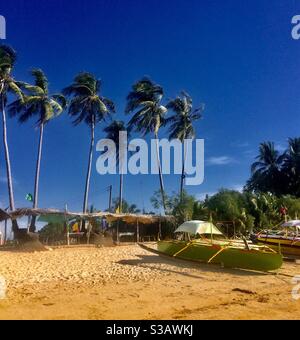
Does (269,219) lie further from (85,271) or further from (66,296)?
(66,296)

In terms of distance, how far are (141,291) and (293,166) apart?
106 feet

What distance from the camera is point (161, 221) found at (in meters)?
25.0

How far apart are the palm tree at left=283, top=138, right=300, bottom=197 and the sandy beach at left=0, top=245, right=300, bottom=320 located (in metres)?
25.2

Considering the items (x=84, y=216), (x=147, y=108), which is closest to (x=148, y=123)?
(x=147, y=108)

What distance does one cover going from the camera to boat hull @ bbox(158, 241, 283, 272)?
11402mm

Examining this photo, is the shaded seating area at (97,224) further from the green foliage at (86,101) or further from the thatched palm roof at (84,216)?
the green foliage at (86,101)

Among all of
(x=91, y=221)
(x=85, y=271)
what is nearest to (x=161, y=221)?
(x=91, y=221)

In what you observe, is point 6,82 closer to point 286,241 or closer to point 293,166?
point 286,241

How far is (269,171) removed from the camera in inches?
1519

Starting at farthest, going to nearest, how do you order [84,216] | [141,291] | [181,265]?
[84,216]
[181,265]
[141,291]

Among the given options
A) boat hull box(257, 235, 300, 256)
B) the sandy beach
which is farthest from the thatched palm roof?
boat hull box(257, 235, 300, 256)

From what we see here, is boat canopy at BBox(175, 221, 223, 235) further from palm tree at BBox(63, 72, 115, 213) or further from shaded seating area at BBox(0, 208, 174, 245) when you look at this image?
palm tree at BBox(63, 72, 115, 213)
